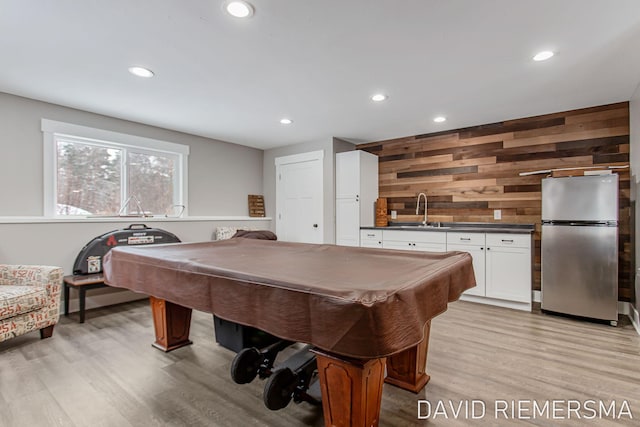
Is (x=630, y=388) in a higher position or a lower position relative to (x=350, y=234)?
lower

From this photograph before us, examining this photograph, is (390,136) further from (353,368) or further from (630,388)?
(353,368)

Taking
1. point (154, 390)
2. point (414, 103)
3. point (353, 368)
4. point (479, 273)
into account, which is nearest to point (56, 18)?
point (154, 390)

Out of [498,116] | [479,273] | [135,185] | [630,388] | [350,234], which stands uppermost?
[498,116]

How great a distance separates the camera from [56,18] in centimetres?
191

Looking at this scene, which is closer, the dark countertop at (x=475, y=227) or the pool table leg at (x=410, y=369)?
the pool table leg at (x=410, y=369)

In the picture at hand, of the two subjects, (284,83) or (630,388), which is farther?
(284,83)

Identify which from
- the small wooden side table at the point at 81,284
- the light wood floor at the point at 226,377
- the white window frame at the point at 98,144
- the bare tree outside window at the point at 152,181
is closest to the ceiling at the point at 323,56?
the white window frame at the point at 98,144

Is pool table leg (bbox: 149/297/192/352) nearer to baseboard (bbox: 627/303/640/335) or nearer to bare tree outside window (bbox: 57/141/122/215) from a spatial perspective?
bare tree outside window (bbox: 57/141/122/215)

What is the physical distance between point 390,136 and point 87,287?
4300 mm

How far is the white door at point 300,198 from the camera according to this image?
500cm

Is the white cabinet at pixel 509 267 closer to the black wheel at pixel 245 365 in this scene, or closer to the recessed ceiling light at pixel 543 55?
the recessed ceiling light at pixel 543 55

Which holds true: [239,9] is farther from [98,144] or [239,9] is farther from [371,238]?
[371,238]

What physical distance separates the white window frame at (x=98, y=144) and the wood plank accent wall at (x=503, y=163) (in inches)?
121

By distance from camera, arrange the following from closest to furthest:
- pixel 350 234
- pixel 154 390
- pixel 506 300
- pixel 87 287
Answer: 1. pixel 154 390
2. pixel 87 287
3. pixel 506 300
4. pixel 350 234
